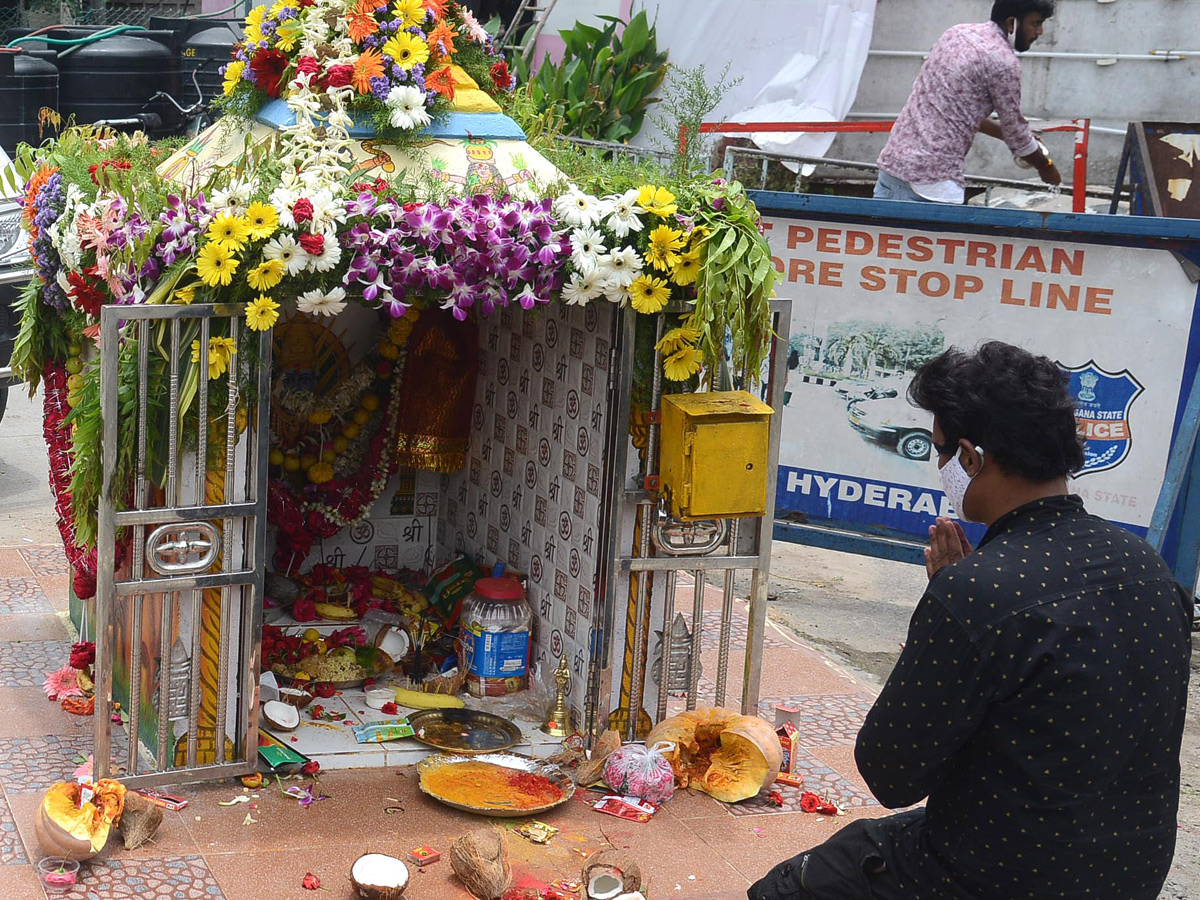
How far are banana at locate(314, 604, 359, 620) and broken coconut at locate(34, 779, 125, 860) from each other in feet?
6.10

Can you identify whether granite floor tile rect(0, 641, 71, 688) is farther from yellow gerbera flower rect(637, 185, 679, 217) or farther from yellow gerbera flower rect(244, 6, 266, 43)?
yellow gerbera flower rect(637, 185, 679, 217)

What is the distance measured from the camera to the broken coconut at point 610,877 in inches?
167

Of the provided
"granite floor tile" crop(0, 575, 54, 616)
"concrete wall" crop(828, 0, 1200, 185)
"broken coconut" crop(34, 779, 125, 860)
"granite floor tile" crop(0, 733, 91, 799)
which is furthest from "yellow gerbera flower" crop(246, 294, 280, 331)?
"concrete wall" crop(828, 0, 1200, 185)

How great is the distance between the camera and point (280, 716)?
516 cm

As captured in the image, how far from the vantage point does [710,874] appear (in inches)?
177

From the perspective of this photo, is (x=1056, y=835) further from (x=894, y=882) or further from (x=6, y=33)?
(x=6, y=33)

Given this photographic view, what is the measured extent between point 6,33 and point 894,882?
51.1ft

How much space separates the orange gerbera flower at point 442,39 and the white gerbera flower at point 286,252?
109 centimetres

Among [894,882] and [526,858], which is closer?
[894,882]

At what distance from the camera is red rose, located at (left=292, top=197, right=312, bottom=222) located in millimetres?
4250

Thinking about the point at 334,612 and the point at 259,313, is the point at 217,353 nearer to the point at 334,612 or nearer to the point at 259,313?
the point at 259,313

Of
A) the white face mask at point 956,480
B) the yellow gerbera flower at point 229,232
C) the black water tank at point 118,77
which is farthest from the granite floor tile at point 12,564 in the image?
the black water tank at point 118,77

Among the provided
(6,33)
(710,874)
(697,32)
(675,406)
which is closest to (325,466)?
(675,406)

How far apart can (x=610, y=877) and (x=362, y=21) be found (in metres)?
2.89
